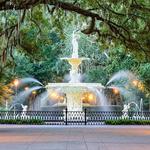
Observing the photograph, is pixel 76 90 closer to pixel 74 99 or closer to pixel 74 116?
pixel 74 99

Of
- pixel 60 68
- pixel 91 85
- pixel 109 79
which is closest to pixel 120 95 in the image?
pixel 109 79

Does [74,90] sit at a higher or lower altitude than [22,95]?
lower

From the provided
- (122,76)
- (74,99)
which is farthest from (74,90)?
(122,76)

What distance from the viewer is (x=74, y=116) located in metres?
29.6

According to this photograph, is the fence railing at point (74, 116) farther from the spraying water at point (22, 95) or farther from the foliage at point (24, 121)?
the spraying water at point (22, 95)

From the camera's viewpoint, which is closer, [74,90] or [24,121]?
[24,121]

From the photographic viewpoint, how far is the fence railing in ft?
94.6

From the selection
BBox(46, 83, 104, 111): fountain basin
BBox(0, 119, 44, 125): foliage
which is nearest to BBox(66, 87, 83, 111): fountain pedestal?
BBox(46, 83, 104, 111): fountain basin

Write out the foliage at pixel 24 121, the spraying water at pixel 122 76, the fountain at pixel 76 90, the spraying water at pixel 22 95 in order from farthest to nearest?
the spraying water at pixel 22 95 → the spraying water at pixel 122 76 → the fountain at pixel 76 90 → the foliage at pixel 24 121

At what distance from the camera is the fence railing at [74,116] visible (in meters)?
28.8

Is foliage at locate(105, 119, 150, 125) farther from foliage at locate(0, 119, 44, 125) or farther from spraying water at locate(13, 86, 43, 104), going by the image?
spraying water at locate(13, 86, 43, 104)

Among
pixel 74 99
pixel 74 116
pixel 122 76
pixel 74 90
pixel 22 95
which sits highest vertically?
pixel 122 76

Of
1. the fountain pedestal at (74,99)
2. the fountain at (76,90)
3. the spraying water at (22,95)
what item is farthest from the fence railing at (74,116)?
the spraying water at (22,95)

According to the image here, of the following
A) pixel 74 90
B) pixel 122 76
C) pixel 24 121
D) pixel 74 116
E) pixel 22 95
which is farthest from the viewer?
pixel 22 95
